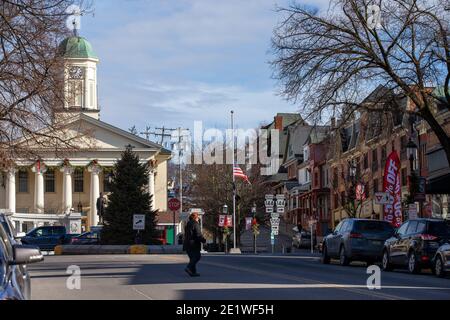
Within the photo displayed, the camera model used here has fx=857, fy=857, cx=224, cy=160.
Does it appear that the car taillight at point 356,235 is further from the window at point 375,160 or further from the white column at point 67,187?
the white column at point 67,187

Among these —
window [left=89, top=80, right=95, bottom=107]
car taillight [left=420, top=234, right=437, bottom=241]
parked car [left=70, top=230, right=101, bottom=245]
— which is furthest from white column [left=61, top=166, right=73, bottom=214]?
car taillight [left=420, top=234, right=437, bottom=241]

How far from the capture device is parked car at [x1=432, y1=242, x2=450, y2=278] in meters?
24.2

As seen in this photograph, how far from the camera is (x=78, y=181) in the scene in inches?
3615

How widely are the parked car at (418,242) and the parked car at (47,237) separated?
31.0 m

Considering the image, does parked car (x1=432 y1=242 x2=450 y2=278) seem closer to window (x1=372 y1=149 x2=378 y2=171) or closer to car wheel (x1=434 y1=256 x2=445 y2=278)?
car wheel (x1=434 y1=256 x2=445 y2=278)

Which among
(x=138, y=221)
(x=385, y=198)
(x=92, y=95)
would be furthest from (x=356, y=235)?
(x=92, y=95)

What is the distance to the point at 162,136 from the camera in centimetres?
11188

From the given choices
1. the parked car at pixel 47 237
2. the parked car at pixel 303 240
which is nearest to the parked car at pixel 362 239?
the parked car at pixel 47 237

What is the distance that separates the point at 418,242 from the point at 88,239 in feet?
111

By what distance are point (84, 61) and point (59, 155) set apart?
174 ft

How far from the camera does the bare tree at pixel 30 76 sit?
91.5 feet

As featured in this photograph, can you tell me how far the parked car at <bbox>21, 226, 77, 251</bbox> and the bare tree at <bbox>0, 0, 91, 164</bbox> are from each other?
22.8 m
